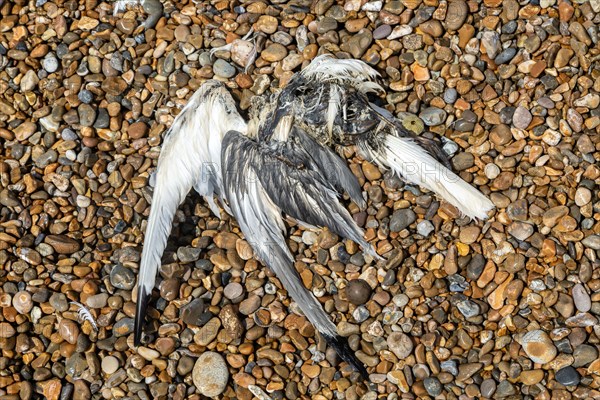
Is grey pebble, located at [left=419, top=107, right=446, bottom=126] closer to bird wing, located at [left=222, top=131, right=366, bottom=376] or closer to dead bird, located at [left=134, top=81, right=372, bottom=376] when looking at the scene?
dead bird, located at [left=134, top=81, right=372, bottom=376]

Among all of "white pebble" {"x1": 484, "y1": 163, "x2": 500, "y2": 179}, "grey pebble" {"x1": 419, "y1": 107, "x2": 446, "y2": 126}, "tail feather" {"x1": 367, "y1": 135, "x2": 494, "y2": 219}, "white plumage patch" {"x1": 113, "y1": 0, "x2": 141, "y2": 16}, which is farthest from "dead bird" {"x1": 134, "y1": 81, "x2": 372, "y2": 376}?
"white plumage patch" {"x1": 113, "y1": 0, "x2": 141, "y2": 16}

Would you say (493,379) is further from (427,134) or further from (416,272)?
(427,134)

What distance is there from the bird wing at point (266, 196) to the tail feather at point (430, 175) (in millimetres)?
356

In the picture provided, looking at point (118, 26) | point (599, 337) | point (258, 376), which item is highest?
point (118, 26)

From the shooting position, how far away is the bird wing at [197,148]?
11.8 feet

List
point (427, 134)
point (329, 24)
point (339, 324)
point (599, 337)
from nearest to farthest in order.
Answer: point (599, 337) < point (339, 324) < point (427, 134) < point (329, 24)

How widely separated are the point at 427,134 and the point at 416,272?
75 centimetres

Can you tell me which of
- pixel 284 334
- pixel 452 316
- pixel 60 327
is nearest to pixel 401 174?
pixel 452 316

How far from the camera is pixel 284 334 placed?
3.45 metres

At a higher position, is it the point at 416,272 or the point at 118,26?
the point at 118,26

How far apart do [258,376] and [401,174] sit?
121 centimetres

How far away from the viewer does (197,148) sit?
370 centimetres

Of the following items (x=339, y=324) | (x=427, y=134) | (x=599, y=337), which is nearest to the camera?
(x=599, y=337)

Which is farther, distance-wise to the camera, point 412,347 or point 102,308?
point 102,308
